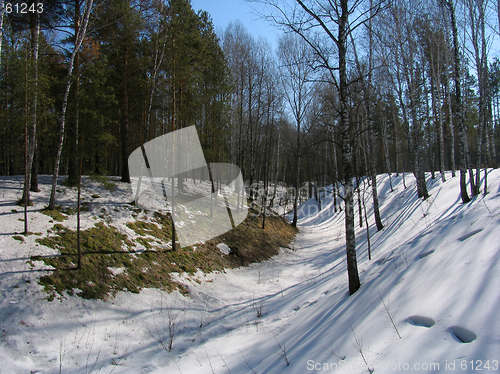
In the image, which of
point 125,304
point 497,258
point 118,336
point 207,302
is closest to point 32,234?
point 125,304

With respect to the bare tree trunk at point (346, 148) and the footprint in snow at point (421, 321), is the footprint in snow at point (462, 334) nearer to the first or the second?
the footprint in snow at point (421, 321)

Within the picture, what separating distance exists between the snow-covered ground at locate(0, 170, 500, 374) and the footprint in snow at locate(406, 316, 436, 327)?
0.01 meters

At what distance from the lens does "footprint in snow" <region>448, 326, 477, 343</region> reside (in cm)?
263

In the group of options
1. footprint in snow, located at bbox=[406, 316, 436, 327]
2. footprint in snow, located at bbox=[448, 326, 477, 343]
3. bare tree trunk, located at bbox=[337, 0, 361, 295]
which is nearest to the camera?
footprint in snow, located at bbox=[448, 326, 477, 343]

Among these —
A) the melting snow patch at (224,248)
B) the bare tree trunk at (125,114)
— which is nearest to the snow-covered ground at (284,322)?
the melting snow patch at (224,248)

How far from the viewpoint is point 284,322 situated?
5.55 metres

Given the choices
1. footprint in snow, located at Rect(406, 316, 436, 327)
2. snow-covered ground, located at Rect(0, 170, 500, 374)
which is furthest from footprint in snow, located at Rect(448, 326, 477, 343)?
footprint in snow, located at Rect(406, 316, 436, 327)

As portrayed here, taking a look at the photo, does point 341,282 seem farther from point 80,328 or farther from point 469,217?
point 80,328

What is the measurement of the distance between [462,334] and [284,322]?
11.7ft

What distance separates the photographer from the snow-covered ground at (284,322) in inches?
112
